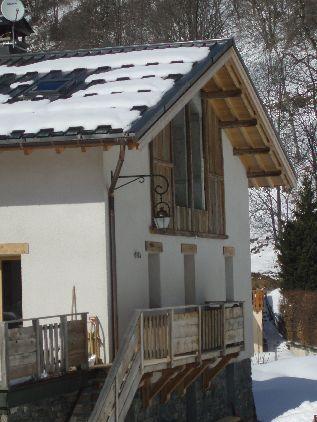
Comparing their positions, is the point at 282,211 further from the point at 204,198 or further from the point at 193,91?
the point at 193,91

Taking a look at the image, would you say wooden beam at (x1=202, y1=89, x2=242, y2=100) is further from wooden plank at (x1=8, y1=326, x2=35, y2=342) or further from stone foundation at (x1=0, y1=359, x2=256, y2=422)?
wooden plank at (x1=8, y1=326, x2=35, y2=342)

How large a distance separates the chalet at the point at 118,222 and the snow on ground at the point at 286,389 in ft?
10.0

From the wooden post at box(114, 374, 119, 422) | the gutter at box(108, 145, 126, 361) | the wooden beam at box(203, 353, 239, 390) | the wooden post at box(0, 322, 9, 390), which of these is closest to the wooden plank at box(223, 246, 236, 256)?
the wooden beam at box(203, 353, 239, 390)

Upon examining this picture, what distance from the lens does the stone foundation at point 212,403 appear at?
2241 cm

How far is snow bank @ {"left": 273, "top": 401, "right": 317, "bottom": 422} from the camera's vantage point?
2773cm

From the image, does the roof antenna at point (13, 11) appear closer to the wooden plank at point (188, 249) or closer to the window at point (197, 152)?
the window at point (197, 152)

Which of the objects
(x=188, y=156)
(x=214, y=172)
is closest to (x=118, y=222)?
(x=188, y=156)

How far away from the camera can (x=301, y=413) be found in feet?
93.3

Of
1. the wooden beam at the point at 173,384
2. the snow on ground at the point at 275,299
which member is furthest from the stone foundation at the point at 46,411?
the snow on ground at the point at 275,299

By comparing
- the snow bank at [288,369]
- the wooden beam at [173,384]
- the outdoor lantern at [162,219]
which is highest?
the outdoor lantern at [162,219]

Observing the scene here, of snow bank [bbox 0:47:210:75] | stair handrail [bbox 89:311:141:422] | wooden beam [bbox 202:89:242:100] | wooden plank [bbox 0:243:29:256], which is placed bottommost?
stair handrail [bbox 89:311:141:422]

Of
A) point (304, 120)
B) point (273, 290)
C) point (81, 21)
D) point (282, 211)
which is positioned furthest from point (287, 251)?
point (81, 21)

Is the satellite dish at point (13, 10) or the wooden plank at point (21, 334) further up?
the satellite dish at point (13, 10)

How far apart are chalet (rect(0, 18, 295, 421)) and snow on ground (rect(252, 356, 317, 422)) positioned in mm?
3059
